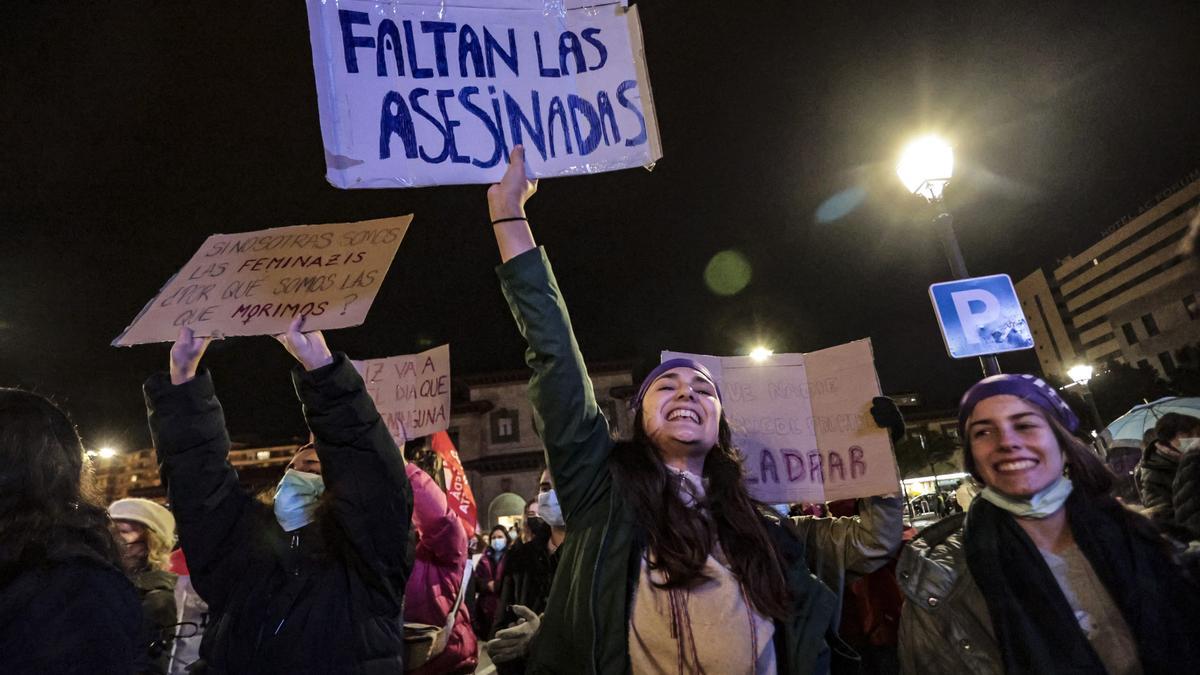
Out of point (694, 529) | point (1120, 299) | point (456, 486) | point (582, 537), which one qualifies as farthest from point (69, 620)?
point (1120, 299)

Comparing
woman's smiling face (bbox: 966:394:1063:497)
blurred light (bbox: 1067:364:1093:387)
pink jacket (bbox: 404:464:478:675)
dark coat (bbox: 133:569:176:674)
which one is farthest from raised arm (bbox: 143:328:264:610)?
blurred light (bbox: 1067:364:1093:387)

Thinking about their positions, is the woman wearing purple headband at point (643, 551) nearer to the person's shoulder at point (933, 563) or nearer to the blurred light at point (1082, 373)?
the person's shoulder at point (933, 563)

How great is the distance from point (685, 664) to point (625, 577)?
0.30 meters

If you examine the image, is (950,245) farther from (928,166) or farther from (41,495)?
(41,495)

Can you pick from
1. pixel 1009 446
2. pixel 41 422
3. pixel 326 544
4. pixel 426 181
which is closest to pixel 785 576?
pixel 1009 446

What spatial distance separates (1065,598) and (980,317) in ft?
11.9

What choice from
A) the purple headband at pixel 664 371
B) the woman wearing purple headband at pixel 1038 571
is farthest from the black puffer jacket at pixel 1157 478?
the purple headband at pixel 664 371

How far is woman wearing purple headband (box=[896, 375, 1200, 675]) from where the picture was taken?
2.15 meters

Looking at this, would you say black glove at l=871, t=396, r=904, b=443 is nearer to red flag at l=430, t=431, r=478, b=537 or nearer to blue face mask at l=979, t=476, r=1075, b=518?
blue face mask at l=979, t=476, r=1075, b=518

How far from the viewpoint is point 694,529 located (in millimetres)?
2053

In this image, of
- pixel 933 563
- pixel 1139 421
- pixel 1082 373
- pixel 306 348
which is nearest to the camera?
pixel 306 348

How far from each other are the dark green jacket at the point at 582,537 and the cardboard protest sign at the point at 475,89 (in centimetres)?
73

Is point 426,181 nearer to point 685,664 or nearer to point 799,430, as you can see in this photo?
point 685,664

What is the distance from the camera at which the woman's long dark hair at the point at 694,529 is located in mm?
1980
